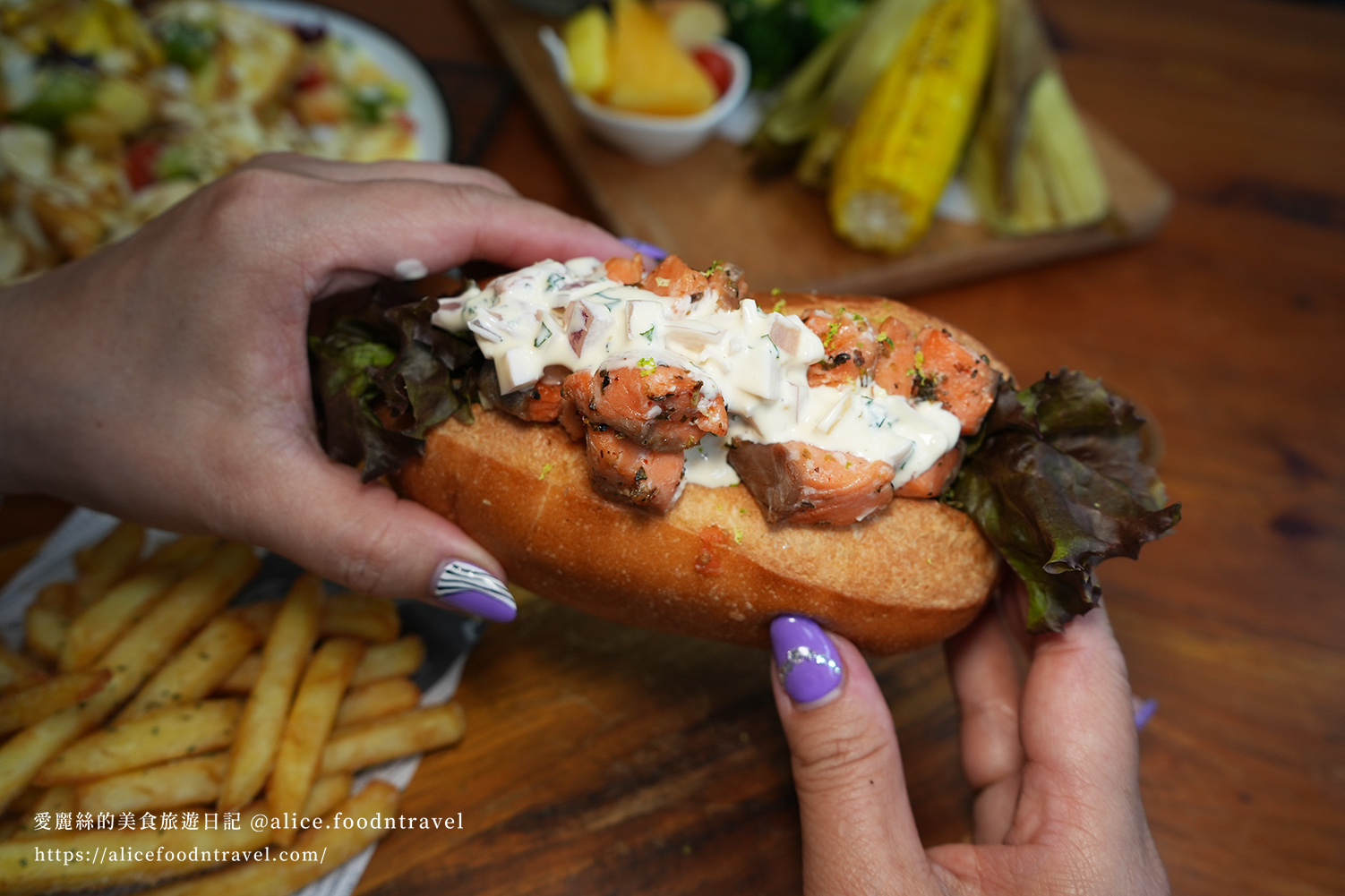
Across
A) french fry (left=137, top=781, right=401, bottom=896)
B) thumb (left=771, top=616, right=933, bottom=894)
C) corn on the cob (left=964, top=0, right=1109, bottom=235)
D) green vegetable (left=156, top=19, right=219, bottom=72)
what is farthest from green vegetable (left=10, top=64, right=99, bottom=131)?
corn on the cob (left=964, top=0, right=1109, bottom=235)

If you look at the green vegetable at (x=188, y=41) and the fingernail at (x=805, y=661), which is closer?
the fingernail at (x=805, y=661)

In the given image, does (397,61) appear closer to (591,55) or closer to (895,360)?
(591,55)

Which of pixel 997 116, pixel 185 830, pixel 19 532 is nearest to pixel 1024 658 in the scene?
pixel 185 830

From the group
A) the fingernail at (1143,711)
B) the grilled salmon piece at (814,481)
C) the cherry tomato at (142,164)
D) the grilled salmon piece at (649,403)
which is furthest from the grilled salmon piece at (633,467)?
the cherry tomato at (142,164)

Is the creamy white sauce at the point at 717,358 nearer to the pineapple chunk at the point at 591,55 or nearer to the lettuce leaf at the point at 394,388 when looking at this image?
the lettuce leaf at the point at 394,388

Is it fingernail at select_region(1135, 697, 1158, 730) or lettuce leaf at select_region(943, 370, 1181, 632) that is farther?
fingernail at select_region(1135, 697, 1158, 730)

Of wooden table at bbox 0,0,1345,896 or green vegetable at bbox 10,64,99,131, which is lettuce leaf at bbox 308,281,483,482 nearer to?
wooden table at bbox 0,0,1345,896
